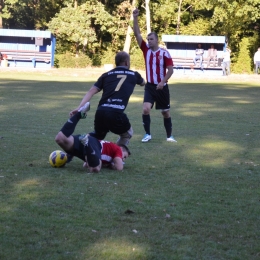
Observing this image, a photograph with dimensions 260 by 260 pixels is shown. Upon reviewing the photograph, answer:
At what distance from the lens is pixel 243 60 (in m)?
49.8

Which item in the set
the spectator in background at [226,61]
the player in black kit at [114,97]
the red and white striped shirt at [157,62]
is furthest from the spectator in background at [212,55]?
the player in black kit at [114,97]

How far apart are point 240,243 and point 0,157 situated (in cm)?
477

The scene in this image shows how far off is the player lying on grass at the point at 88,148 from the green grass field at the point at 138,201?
0.16 metres

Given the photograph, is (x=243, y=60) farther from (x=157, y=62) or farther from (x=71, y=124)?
(x=71, y=124)

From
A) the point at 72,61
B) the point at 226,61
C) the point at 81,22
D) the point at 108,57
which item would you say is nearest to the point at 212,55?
the point at 226,61

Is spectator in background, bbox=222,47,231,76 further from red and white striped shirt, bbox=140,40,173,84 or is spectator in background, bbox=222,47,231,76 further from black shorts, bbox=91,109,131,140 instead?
black shorts, bbox=91,109,131,140

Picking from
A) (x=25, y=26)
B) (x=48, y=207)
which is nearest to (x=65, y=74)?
(x=25, y=26)

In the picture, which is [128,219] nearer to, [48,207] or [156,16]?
[48,207]

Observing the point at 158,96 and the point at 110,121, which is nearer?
the point at 110,121

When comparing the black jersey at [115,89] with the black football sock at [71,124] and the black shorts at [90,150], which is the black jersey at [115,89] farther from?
the black football sock at [71,124]

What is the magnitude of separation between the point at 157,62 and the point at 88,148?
411cm

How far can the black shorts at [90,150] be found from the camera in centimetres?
800

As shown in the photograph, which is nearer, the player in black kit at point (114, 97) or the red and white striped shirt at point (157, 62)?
the player in black kit at point (114, 97)

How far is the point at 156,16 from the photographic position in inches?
2098
